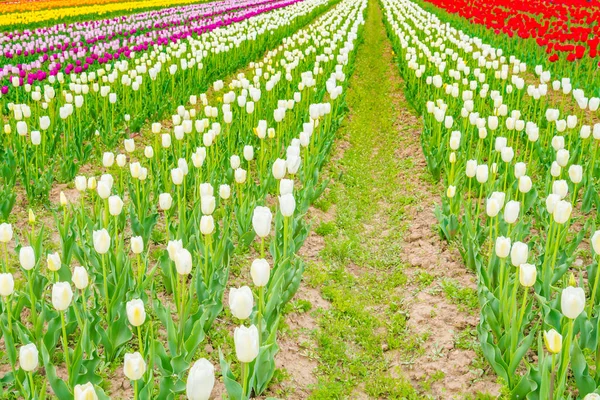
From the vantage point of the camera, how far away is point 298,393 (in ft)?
10.8

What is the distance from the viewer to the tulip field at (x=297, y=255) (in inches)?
112

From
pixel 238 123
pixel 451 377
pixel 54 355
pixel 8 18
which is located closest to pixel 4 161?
pixel 238 123

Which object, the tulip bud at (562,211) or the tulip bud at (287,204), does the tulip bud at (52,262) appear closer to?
the tulip bud at (287,204)

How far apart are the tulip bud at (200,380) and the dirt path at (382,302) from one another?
4.54 ft

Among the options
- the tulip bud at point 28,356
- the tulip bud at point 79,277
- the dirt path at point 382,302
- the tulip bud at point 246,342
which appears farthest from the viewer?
the dirt path at point 382,302

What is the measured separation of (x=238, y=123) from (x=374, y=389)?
169 inches

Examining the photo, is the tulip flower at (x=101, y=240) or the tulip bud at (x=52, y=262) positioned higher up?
the tulip flower at (x=101, y=240)

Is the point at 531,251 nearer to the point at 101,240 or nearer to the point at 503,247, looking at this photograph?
the point at 503,247

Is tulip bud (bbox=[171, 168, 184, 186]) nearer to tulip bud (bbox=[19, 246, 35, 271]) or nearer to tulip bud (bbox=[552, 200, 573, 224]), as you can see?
tulip bud (bbox=[19, 246, 35, 271])

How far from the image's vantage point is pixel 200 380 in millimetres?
1908

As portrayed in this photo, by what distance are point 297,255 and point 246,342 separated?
8.57 ft

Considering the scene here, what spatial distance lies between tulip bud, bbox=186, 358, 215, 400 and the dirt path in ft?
4.54

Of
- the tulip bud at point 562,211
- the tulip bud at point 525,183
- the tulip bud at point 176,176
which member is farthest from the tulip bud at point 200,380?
the tulip bud at point 525,183

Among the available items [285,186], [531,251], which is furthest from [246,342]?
[531,251]
